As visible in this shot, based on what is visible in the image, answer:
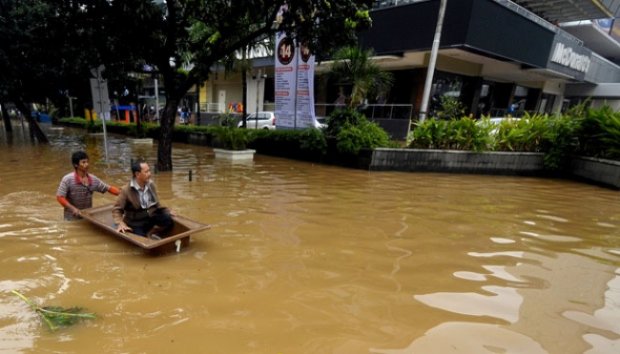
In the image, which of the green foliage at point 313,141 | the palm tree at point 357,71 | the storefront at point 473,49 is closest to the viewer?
the green foliage at point 313,141

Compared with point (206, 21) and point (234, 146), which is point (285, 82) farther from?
point (206, 21)

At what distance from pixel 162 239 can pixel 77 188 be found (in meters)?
2.04

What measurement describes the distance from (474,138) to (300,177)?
5.35 m

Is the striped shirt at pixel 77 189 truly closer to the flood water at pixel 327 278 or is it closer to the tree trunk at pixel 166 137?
the flood water at pixel 327 278

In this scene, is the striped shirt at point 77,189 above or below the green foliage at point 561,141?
below

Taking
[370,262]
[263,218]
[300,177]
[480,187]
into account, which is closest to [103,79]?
[300,177]

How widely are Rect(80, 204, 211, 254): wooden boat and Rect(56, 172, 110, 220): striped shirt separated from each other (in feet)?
0.94

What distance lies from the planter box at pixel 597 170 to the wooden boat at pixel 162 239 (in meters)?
10.0

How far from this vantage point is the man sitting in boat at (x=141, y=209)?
4.29 meters

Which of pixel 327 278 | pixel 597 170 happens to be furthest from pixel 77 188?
pixel 597 170

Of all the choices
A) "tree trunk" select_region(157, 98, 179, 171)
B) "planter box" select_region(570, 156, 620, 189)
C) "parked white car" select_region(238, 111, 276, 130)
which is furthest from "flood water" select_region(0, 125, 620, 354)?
"parked white car" select_region(238, 111, 276, 130)

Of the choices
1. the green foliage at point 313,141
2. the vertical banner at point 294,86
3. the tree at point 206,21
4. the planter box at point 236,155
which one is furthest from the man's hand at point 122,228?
the vertical banner at point 294,86

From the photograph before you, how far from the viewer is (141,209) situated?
14.4 ft

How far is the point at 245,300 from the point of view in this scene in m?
3.32
